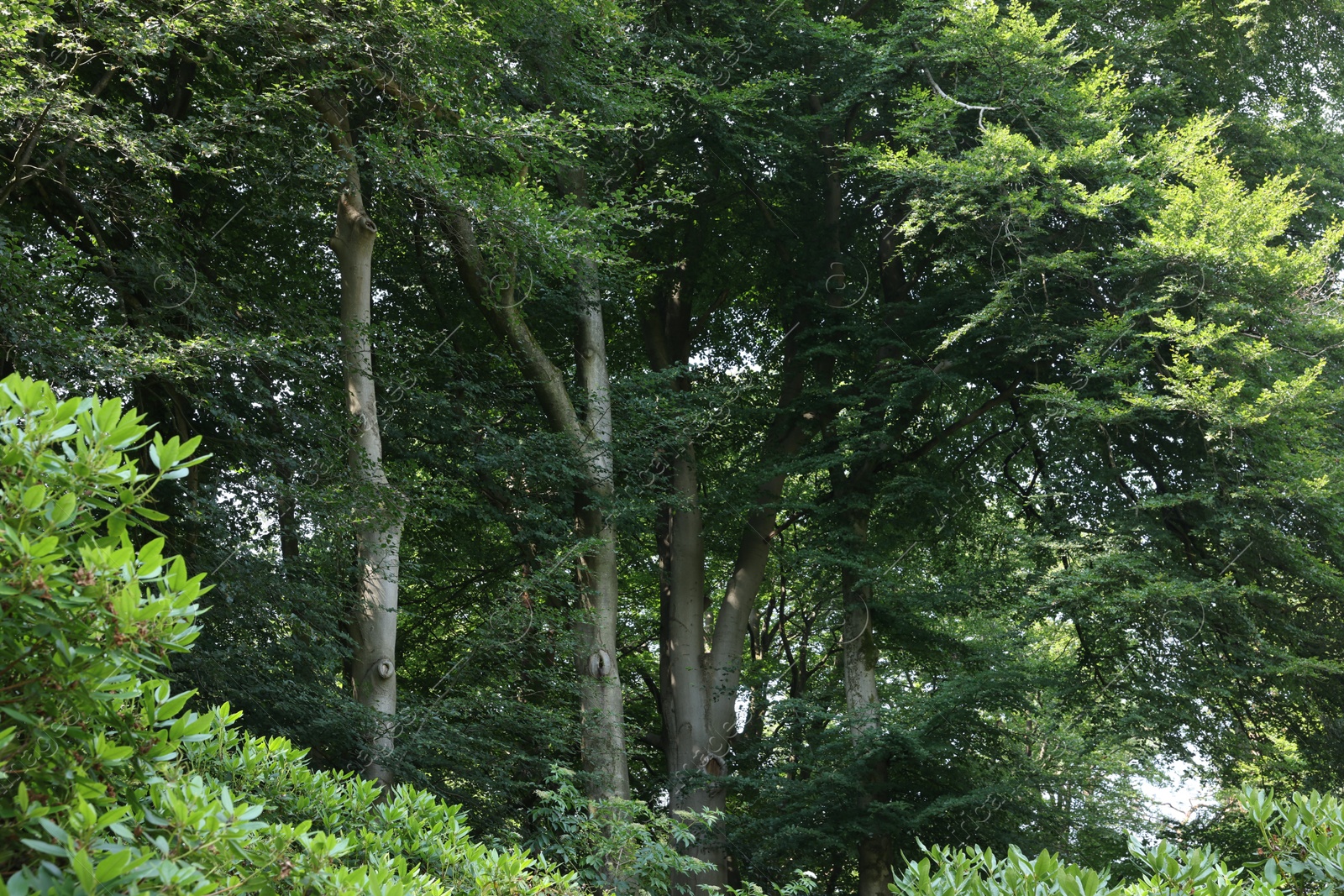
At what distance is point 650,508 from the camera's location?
9.34 meters

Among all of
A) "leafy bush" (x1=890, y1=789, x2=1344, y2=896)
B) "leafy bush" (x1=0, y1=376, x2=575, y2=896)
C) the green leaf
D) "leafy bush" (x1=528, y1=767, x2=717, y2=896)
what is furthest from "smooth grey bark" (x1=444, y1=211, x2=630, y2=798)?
the green leaf

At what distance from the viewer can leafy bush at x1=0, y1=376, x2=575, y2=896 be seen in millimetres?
1528

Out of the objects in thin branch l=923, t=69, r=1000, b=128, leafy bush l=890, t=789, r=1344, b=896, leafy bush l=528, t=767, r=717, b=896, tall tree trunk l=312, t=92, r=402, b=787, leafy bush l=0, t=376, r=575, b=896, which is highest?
thin branch l=923, t=69, r=1000, b=128

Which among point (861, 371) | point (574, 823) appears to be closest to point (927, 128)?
point (861, 371)

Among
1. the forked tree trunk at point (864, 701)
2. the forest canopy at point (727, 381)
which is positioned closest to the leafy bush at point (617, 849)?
the forest canopy at point (727, 381)

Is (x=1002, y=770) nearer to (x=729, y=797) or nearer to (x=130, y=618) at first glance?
(x=729, y=797)

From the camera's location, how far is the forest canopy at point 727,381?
6.75m

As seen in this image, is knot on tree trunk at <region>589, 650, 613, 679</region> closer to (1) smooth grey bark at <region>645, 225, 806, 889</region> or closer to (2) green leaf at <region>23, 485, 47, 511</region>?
(1) smooth grey bark at <region>645, 225, 806, 889</region>

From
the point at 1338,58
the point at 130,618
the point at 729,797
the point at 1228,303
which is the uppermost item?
the point at 1338,58

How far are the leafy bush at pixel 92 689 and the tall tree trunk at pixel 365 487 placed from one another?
17.1 feet

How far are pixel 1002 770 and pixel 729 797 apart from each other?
4.28 metres

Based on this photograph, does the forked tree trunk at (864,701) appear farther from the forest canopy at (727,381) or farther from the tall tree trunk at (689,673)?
the tall tree trunk at (689,673)

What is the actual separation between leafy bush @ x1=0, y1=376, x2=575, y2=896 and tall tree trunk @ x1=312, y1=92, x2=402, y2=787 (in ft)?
17.1

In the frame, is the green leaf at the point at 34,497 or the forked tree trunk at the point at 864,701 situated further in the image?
the forked tree trunk at the point at 864,701
